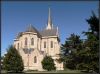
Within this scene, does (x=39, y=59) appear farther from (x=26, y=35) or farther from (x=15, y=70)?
(x=15, y=70)

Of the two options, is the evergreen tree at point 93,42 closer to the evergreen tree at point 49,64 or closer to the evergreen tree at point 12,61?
the evergreen tree at point 12,61

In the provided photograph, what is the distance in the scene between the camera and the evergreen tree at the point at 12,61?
47559 mm

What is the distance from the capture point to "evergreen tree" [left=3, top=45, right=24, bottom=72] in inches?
1872

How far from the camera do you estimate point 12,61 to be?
4853cm

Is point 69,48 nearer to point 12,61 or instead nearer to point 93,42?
point 12,61

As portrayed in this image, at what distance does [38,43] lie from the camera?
8106cm

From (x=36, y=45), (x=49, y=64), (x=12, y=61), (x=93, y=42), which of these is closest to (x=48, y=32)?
(x=36, y=45)

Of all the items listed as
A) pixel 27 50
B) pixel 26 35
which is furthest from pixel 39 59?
pixel 26 35

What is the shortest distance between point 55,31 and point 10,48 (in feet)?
133

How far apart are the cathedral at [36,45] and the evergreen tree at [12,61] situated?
18866 mm

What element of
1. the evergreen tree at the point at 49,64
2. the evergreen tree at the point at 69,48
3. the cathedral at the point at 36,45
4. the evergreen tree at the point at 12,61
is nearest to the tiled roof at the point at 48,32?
the cathedral at the point at 36,45

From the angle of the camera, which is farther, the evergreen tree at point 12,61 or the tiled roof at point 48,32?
the tiled roof at point 48,32

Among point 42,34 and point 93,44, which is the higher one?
point 42,34

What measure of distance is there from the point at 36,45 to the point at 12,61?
30.9 meters
